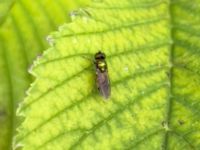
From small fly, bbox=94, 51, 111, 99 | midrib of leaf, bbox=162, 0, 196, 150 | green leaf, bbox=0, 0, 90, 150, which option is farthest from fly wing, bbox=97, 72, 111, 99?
green leaf, bbox=0, 0, 90, 150

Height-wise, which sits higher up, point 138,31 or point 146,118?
point 138,31

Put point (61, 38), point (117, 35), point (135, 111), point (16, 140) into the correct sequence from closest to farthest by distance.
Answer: point (16, 140), point (135, 111), point (61, 38), point (117, 35)

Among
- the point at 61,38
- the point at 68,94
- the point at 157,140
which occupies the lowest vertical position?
the point at 157,140

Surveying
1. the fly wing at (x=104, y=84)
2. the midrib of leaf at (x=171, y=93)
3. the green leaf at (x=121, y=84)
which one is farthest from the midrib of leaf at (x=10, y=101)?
the midrib of leaf at (x=171, y=93)

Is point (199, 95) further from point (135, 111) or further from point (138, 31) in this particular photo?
point (138, 31)

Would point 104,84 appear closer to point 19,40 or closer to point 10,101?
point 10,101

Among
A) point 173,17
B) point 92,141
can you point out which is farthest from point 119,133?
point 173,17

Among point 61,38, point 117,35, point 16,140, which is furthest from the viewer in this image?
point 117,35

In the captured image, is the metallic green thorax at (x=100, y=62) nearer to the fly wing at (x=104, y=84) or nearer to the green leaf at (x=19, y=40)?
the fly wing at (x=104, y=84)
